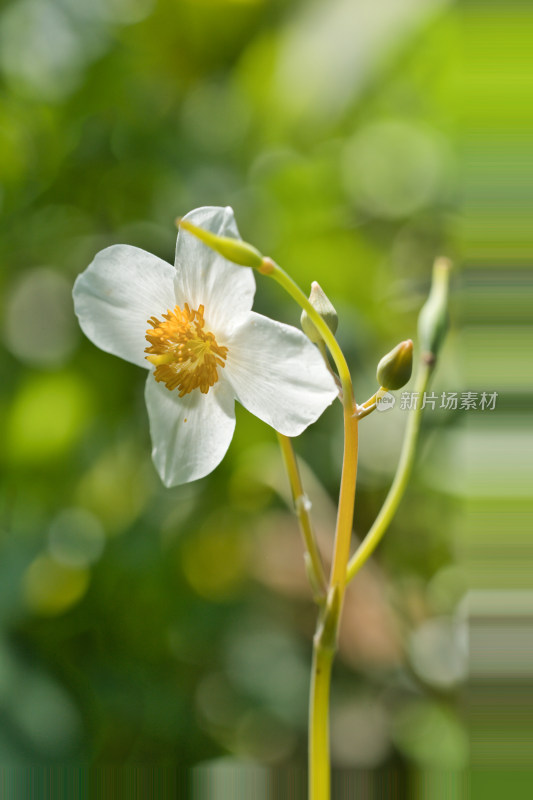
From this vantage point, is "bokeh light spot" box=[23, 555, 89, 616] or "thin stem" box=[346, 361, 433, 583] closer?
"thin stem" box=[346, 361, 433, 583]

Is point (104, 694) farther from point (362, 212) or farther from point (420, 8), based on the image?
point (420, 8)

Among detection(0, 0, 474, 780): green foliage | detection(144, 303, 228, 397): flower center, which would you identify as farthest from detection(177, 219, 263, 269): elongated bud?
detection(0, 0, 474, 780): green foliage

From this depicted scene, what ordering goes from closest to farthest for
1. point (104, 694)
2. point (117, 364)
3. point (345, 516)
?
point (345, 516) < point (104, 694) < point (117, 364)

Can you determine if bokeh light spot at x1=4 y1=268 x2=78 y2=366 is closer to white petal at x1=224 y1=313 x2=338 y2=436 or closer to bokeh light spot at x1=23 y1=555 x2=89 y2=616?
bokeh light spot at x1=23 y1=555 x2=89 y2=616

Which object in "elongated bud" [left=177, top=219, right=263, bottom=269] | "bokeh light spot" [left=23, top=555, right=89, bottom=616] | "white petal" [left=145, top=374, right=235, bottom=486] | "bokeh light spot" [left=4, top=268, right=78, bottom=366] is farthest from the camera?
"bokeh light spot" [left=4, top=268, right=78, bottom=366]

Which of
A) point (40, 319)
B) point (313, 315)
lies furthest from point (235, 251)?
point (40, 319)

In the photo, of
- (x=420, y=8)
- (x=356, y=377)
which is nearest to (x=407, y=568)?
(x=356, y=377)

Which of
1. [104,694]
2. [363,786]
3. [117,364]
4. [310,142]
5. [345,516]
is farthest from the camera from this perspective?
[310,142]
